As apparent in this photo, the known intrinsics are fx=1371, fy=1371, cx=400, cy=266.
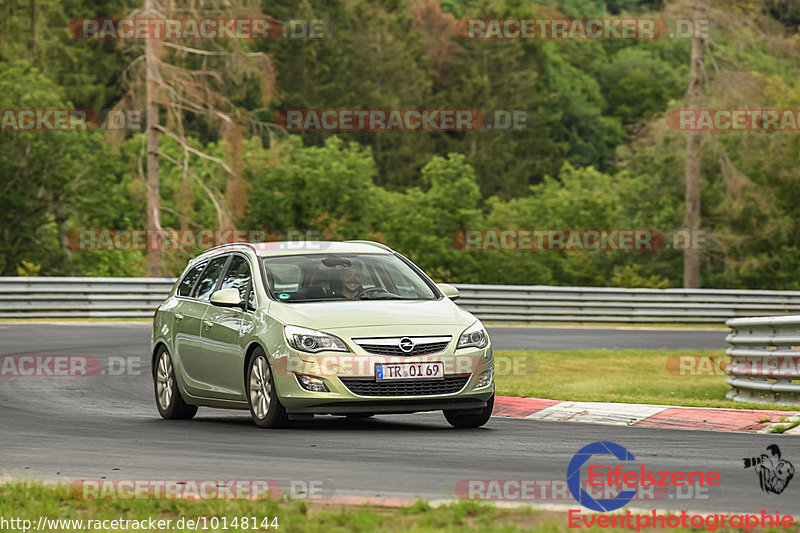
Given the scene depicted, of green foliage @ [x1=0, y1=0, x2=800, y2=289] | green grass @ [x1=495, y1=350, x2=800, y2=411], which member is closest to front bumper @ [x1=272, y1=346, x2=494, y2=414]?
green grass @ [x1=495, y1=350, x2=800, y2=411]

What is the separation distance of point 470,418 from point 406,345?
1.16 meters

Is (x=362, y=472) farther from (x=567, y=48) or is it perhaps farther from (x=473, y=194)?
(x=567, y=48)

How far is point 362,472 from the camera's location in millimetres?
8602

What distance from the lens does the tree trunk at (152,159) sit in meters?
36.0

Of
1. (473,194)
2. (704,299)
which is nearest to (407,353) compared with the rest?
(704,299)

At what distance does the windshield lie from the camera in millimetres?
12055

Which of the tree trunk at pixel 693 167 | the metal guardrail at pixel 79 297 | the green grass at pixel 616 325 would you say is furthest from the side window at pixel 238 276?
the tree trunk at pixel 693 167

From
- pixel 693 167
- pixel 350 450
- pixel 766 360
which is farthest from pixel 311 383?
pixel 693 167

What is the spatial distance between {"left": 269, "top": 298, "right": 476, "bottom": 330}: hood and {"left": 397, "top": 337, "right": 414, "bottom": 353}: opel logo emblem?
0.20 metres

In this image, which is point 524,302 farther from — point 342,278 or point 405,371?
point 405,371

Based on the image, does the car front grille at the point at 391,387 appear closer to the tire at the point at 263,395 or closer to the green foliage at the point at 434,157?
the tire at the point at 263,395

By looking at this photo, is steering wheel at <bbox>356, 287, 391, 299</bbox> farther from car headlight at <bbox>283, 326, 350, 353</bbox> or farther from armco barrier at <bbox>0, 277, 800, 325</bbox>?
armco barrier at <bbox>0, 277, 800, 325</bbox>

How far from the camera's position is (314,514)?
23.0ft

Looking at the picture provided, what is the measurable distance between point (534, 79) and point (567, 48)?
14.8 meters
